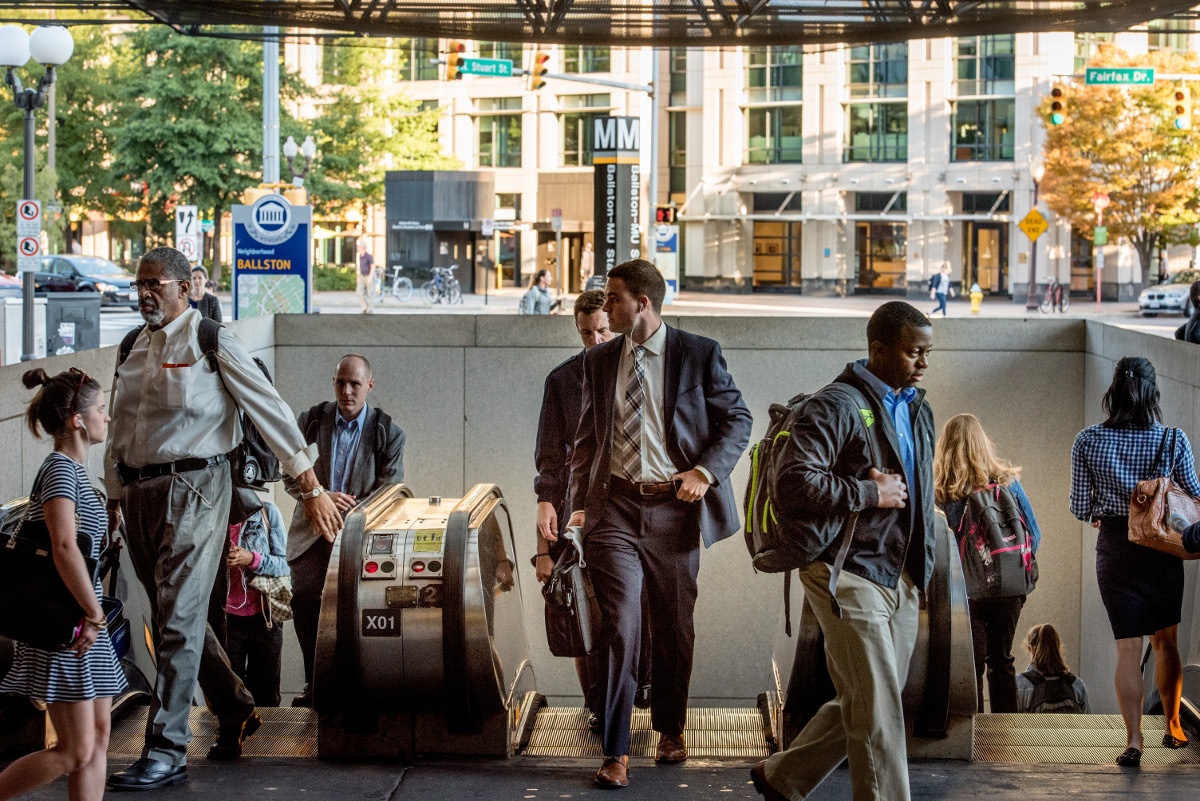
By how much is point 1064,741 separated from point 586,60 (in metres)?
58.7

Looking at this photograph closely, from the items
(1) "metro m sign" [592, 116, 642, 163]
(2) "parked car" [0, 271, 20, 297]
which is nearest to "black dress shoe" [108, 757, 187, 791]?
(1) "metro m sign" [592, 116, 642, 163]

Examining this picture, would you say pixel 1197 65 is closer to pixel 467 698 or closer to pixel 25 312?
pixel 25 312

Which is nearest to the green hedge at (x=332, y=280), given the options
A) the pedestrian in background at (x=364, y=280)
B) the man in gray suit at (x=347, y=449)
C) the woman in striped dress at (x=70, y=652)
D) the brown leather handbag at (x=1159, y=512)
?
the pedestrian in background at (x=364, y=280)

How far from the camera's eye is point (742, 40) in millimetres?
12109

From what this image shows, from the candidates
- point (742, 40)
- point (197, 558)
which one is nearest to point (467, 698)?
point (197, 558)

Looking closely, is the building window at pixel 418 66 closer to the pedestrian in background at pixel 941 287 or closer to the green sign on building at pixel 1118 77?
the pedestrian in background at pixel 941 287

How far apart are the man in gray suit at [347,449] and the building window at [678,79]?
55.9 m

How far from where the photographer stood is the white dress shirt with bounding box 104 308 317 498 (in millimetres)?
5676

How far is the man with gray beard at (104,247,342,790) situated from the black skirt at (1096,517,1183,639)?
11.4ft

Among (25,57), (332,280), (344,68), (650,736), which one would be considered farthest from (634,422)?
(332,280)

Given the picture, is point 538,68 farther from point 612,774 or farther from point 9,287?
point 612,774

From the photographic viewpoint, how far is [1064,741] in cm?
658

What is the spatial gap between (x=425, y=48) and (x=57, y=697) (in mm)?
60121

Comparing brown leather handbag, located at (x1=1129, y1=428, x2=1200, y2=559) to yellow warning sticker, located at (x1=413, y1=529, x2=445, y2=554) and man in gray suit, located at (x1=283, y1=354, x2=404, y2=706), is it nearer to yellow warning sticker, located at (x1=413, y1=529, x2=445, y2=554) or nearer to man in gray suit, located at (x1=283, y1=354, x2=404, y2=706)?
yellow warning sticker, located at (x1=413, y1=529, x2=445, y2=554)
